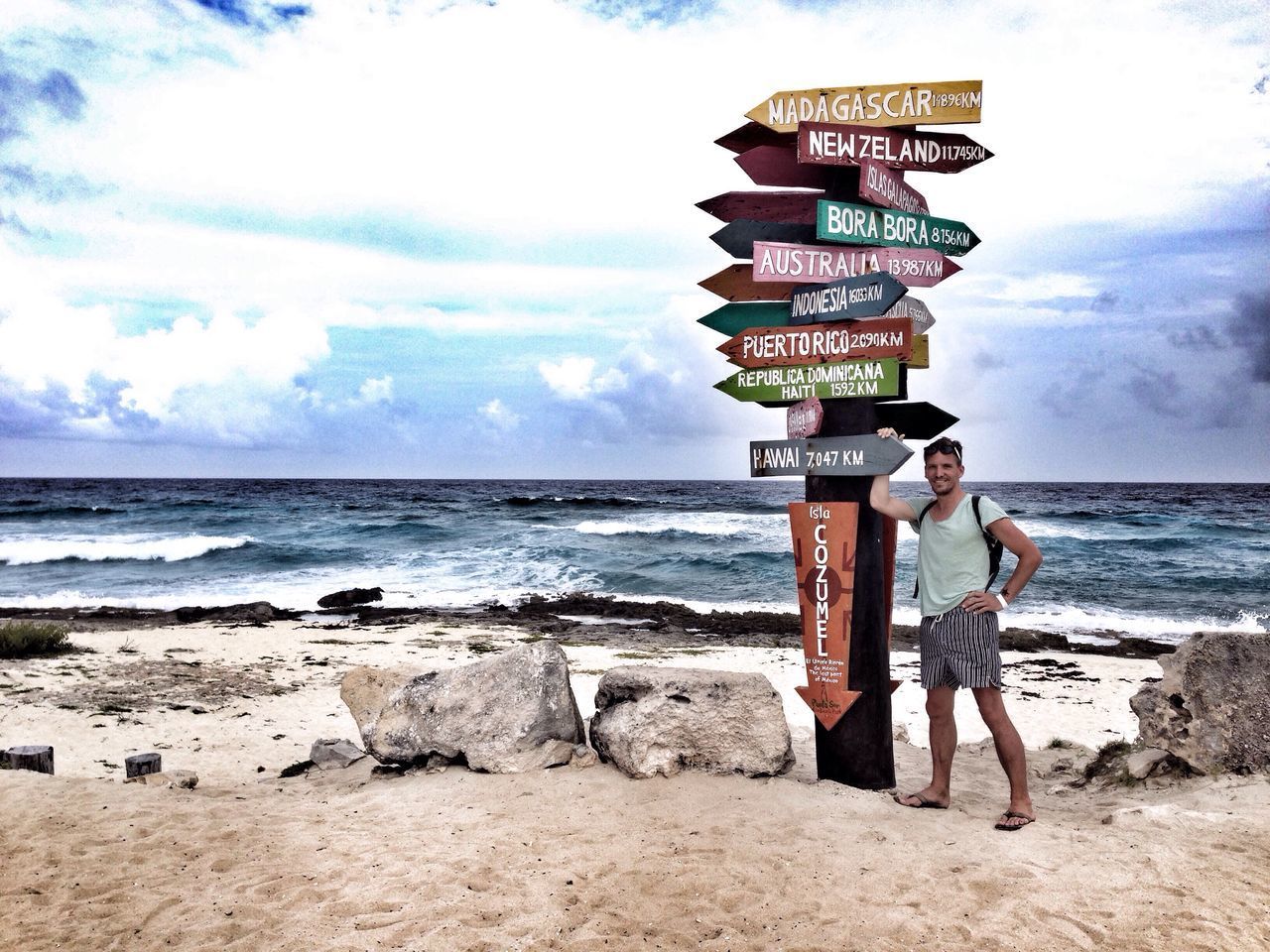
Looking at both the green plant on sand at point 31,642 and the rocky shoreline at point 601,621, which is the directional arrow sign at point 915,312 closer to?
the rocky shoreline at point 601,621

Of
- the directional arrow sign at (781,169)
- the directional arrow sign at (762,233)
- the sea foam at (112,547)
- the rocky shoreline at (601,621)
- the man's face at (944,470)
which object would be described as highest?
the directional arrow sign at (781,169)

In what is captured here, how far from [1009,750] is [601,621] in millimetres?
13363

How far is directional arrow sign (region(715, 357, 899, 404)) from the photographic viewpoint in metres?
5.67

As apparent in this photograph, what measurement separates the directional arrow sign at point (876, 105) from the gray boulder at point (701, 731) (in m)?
3.80

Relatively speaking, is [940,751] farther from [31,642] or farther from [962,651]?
[31,642]

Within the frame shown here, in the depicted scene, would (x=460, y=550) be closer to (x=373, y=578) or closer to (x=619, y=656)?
(x=373, y=578)

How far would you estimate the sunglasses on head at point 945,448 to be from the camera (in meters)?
5.01

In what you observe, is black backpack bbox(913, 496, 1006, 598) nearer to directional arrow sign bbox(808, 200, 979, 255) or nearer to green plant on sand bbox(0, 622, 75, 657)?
directional arrow sign bbox(808, 200, 979, 255)

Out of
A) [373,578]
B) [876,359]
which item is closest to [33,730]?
[876,359]

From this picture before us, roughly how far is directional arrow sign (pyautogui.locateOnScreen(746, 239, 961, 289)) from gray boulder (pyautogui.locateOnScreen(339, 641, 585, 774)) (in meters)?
2.93

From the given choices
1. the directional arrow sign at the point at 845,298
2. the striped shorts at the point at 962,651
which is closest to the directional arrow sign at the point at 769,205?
the directional arrow sign at the point at 845,298

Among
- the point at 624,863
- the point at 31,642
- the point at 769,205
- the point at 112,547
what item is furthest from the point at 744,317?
the point at 112,547

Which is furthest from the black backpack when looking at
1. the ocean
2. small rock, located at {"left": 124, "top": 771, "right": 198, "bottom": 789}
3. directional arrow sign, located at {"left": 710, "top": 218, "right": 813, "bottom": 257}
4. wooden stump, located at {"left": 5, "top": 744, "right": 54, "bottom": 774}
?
the ocean

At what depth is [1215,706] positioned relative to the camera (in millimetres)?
5598
